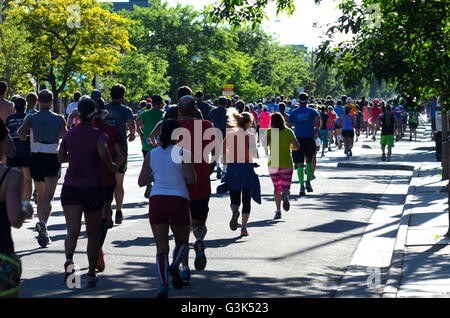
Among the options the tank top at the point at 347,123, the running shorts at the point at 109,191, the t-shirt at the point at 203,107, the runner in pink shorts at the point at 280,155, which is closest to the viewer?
the running shorts at the point at 109,191

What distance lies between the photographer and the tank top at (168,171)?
24.7 ft

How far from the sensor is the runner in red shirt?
8656mm

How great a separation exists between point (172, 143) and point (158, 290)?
1.44 meters

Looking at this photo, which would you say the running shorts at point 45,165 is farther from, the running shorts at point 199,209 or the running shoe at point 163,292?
the running shoe at point 163,292

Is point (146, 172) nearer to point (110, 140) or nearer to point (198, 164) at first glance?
point (198, 164)

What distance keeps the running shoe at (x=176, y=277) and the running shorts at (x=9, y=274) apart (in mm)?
3019

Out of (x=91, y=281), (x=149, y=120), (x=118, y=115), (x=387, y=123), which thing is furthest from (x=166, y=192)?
(x=387, y=123)

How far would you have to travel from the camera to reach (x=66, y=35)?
158 feet

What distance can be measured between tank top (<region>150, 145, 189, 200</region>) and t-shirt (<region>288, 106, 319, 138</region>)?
959 cm

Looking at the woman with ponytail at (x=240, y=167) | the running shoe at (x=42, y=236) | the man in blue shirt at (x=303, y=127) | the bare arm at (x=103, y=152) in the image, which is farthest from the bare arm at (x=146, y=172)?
the man in blue shirt at (x=303, y=127)

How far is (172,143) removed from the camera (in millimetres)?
7633
